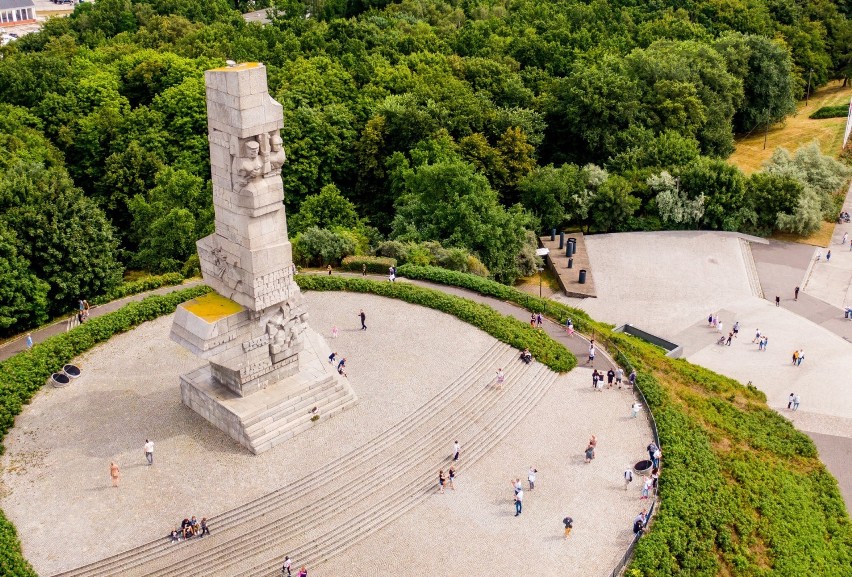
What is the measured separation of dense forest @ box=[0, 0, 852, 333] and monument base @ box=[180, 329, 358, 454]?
15.4 m

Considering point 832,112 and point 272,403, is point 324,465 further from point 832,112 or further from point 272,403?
point 832,112

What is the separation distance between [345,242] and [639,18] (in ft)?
199

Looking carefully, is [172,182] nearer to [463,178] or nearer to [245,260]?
[463,178]

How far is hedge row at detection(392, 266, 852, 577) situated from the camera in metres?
37.0

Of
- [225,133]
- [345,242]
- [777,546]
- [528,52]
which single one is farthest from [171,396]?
[528,52]

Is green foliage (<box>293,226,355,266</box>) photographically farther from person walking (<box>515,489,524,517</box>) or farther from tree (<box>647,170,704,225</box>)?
tree (<box>647,170,704,225</box>)

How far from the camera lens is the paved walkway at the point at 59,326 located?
48.8 metres

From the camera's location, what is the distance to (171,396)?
1682 inches

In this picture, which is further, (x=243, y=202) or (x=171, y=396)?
(x=171, y=396)

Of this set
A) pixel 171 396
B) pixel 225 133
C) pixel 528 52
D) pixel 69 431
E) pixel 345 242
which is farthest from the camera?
pixel 528 52

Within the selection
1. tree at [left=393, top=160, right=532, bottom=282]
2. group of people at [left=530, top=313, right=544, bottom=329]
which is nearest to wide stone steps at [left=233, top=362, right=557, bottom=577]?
group of people at [left=530, top=313, right=544, bottom=329]

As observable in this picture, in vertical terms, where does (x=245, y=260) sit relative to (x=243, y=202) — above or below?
below

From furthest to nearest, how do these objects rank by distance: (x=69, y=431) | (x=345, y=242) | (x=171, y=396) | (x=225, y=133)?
(x=345, y=242) → (x=171, y=396) → (x=69, y=431) → (x=225, y=133)

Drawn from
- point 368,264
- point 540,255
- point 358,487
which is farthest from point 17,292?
point 540,255
